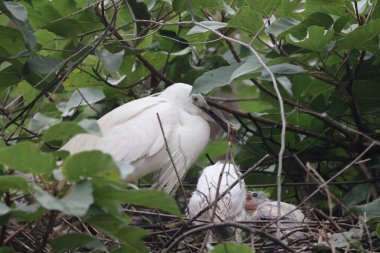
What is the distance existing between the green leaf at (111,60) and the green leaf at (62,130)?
85 centimetres

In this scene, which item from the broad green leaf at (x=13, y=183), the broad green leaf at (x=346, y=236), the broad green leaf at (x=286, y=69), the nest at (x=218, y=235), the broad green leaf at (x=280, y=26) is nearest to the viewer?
the broad green leaf at (x=13, y=183)

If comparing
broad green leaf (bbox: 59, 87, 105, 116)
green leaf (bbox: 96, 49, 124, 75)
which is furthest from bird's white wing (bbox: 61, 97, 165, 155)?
green leaf (bbox: 96, 49, 124, 75)

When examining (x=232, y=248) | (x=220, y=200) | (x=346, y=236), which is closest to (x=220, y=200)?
(x=220, y=200)

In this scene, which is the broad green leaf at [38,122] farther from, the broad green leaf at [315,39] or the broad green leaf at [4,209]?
the broad green leaf at [315,39]

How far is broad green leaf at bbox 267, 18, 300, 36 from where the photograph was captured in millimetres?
2910

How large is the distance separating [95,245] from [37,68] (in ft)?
2.94

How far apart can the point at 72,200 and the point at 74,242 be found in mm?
298

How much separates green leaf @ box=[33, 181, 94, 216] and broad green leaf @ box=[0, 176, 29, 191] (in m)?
0.05

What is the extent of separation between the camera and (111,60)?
303 centimetres

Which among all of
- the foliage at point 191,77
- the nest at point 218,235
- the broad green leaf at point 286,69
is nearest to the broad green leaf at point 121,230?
the foliage at point 191,77

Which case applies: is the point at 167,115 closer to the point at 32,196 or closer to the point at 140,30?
the point at 140,30

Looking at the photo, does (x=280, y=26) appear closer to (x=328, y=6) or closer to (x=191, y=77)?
(x=328, y=6)

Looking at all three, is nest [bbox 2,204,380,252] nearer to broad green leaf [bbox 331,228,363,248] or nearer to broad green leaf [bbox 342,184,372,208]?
broad green leaf [bbox 331,228,363,248]

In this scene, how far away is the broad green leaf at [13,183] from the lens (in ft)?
6.81
